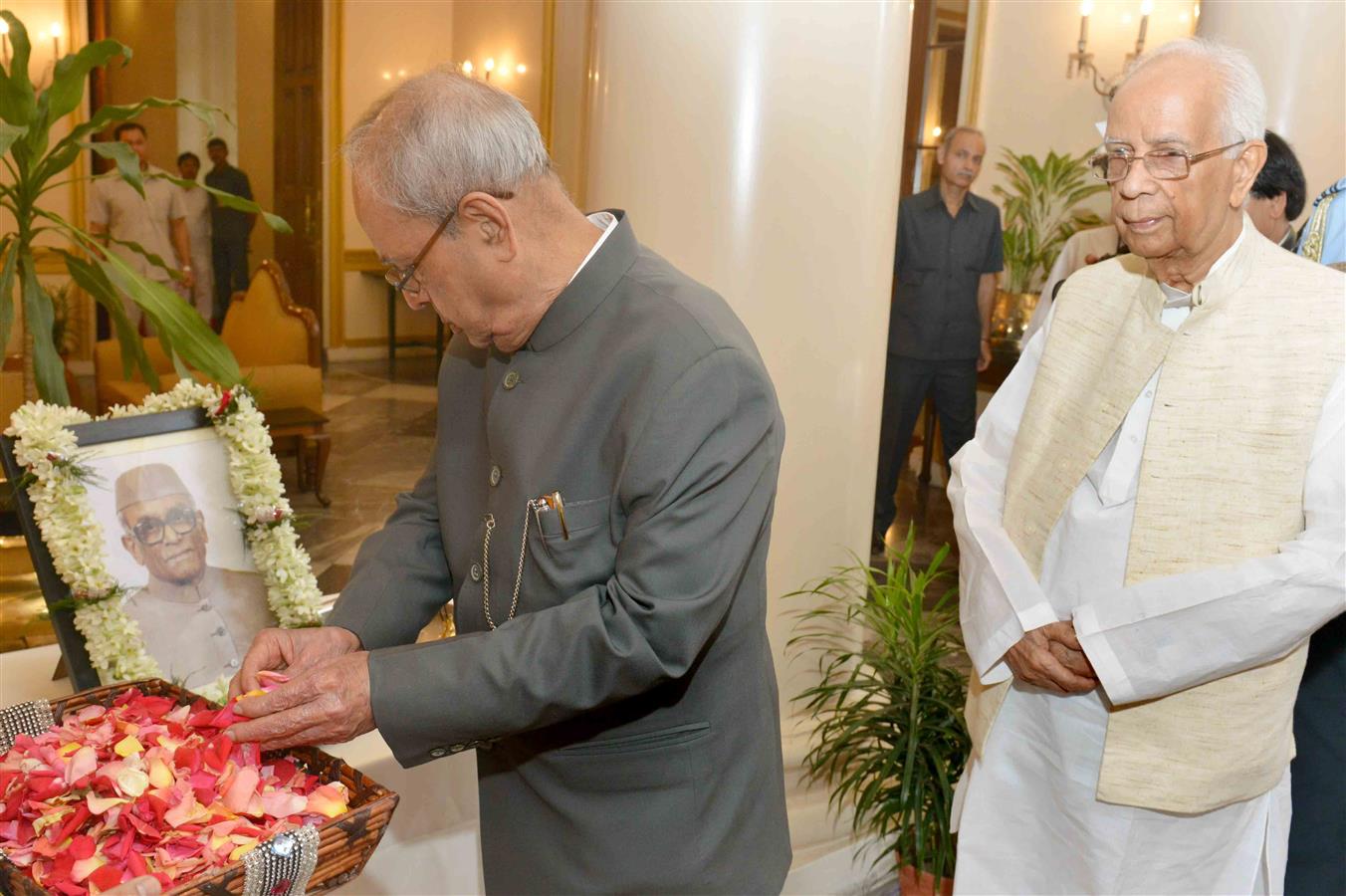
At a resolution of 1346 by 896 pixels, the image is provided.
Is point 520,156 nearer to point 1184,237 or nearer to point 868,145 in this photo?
point 1184,237

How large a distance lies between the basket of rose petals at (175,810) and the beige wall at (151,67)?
11057mm

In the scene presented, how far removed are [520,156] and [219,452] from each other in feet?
3.05

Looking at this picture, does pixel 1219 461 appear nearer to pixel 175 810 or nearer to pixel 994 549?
pixel 994 549

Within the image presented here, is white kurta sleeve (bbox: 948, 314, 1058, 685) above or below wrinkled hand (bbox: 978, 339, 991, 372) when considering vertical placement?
above

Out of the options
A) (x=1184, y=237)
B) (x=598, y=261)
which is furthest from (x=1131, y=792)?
(x=598, y=261)

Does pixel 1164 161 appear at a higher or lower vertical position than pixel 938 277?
higher

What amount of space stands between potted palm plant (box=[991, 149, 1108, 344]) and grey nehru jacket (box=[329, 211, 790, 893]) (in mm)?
5930

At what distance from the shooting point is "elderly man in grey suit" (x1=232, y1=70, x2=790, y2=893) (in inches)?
52.7

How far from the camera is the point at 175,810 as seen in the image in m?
1.21

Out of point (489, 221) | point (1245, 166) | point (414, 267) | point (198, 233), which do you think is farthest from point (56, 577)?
point (198, 233)

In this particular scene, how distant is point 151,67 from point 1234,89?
1162cm

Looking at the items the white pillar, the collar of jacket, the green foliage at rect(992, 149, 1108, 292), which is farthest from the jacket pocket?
the green foliage at rect(992, 149, 1108, 292)

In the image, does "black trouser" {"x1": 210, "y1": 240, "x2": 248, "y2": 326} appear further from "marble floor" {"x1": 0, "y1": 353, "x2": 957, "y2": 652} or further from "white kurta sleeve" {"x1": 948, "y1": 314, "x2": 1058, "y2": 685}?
"white kurta sleeve" {"x1": 948, "y1": 314, "x2": 1058, "y2": 685}

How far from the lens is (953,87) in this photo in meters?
8.27
